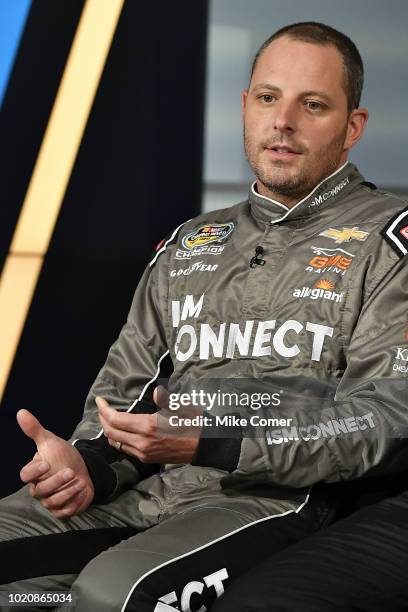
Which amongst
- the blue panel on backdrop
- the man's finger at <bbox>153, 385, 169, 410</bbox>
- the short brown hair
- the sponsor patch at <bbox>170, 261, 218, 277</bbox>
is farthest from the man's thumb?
the blue panel on backdrop

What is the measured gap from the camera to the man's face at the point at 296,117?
1.70m

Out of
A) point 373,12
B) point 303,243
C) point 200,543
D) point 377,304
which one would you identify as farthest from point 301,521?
point 373,12

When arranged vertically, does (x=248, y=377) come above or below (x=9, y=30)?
below

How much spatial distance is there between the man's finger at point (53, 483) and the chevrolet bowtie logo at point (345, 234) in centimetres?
58

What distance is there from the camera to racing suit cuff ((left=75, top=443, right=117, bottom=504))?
1614 mm

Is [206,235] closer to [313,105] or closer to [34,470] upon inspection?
[313,105]

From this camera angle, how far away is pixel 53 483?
1529 mm

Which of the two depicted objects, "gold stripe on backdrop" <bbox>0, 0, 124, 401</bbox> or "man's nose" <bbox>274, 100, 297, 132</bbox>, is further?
"gold stripe on backdrop" <bbox>0, 0, 124, 401</bbox>

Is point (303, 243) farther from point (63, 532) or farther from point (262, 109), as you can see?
point (63, 532)

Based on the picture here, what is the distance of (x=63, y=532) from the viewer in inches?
61.7

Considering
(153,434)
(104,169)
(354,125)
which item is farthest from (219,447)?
(104,169)

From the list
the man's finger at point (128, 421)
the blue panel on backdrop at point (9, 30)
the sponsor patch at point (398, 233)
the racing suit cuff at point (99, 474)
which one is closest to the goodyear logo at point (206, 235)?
the sponsor patch at point (398, 233)

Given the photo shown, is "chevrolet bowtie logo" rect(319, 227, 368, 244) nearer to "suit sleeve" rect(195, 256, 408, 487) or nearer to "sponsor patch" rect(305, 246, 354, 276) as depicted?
"sponsor patch" rect(305, 246, 354, 276)

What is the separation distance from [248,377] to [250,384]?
0.02 m
